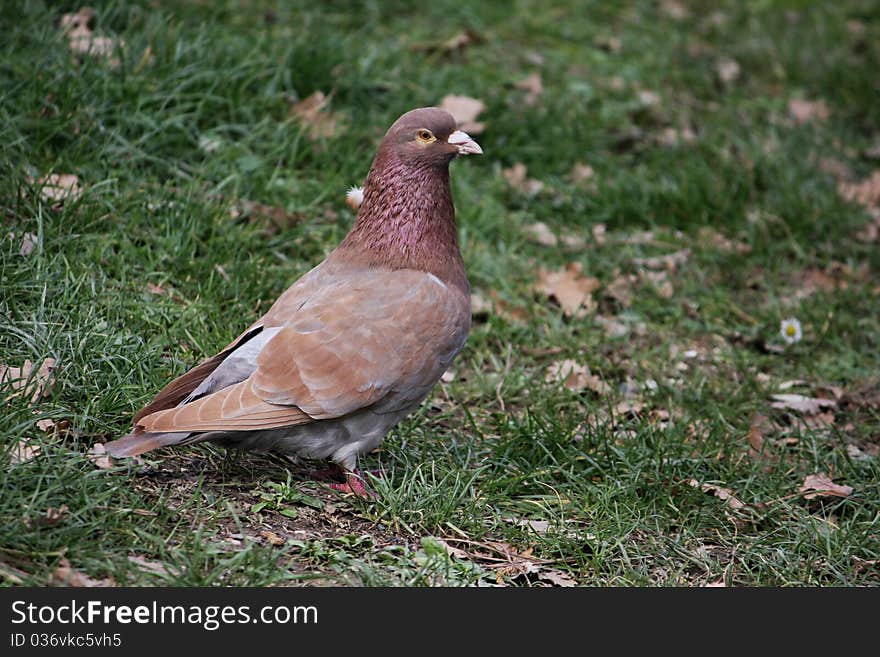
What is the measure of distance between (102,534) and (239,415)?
560mm

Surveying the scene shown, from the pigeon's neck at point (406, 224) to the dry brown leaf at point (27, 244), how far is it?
134cm

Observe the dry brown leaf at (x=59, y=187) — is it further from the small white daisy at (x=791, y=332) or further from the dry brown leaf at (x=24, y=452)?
the small white daisy at (x=791, y=332)

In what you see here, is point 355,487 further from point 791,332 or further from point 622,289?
point 791,332

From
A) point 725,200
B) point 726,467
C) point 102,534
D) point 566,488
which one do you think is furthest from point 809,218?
point 102,534

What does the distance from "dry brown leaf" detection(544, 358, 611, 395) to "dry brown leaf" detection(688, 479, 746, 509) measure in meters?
0.81

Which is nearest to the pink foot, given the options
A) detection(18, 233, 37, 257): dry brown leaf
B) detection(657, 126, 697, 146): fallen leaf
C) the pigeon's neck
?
the pigeon's neck

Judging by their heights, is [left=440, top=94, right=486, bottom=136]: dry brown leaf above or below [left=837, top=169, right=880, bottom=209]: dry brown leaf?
above

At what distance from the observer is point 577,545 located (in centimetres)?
381

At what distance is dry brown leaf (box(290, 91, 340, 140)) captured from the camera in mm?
5918

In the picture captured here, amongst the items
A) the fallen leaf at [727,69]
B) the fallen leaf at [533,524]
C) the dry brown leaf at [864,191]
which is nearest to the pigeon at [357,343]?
the fallen leaf at [533,524]

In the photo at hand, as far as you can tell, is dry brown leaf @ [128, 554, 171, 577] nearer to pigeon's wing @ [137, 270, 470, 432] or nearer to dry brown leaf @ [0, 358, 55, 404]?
pigeon's wing @ [137, 270, 470, 432]

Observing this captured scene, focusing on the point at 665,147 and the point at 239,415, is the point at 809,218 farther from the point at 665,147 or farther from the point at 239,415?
the point at 239,415

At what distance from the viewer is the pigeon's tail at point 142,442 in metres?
3.43

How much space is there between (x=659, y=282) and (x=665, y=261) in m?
0.18
